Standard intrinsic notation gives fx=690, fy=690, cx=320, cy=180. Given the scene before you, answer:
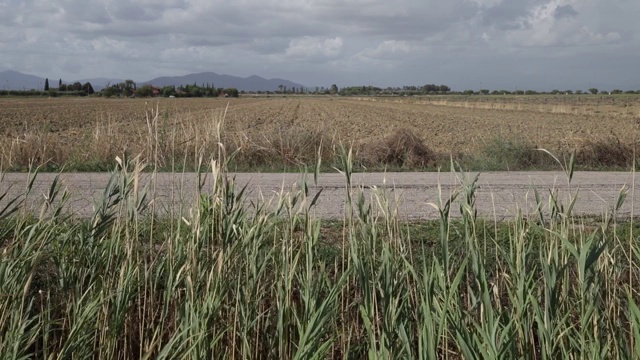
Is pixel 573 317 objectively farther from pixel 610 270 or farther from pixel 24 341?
pixel 24 341

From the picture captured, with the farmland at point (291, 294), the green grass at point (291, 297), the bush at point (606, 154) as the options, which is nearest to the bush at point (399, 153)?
the bush at point (606, 154)

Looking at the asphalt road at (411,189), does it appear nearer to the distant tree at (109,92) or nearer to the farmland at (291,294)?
the farmland at (291,294)

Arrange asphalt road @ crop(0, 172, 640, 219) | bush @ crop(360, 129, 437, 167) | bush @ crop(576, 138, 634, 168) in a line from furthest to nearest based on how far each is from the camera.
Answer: bush @ crop(576, 138, 634, 168) < bush @ crop(360, 129, 437, 167) < asphalt road @ crop(0, 172, 640, 219)

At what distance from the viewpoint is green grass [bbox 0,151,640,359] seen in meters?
3.62

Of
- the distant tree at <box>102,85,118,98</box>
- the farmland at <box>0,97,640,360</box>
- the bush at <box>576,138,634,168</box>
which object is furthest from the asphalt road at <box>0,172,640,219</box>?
the distant tree at <box>102,85,118,98</box>

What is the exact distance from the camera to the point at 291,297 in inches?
163

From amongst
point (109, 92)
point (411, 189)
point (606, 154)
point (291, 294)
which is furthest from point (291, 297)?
point (109, 92)

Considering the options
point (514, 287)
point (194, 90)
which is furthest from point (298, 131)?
point (194, 90)

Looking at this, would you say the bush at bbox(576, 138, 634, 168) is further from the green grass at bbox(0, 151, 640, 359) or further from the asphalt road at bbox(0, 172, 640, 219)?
the green grass at bbox(0, 151, 640, 359)

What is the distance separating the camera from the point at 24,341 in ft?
13.1

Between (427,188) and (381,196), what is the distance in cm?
668

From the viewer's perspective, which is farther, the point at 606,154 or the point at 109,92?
the point at 109,92

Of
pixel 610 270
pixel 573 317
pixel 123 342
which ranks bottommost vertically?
pixel 123 342

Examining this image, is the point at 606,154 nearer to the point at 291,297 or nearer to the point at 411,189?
the point at 411,189
